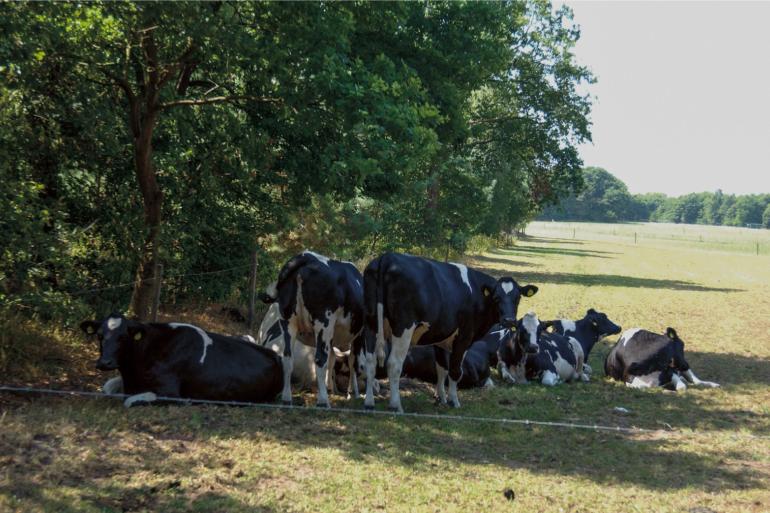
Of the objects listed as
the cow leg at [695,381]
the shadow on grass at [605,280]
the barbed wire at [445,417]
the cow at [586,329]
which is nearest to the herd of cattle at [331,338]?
the barbed wire at [445,417]

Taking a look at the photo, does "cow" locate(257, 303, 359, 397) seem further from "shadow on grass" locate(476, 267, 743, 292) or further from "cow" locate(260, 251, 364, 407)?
"shadow on grass" locate(476, 267, 743, 292)

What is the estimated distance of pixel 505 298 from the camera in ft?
35.2

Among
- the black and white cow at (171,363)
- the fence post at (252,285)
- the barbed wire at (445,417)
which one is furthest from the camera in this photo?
the fence post at (252,285)

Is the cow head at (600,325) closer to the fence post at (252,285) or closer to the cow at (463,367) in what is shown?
the cow at (463,367)

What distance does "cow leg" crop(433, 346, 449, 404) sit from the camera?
412 inches

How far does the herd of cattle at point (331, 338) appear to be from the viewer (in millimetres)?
9016

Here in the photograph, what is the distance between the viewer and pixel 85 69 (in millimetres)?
11195

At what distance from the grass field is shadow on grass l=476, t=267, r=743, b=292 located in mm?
22814

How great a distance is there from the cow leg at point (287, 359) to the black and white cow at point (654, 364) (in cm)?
625

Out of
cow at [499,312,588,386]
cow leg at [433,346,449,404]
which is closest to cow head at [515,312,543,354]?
cow at [499,312,588,386]

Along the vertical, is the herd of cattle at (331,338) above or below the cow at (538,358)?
above

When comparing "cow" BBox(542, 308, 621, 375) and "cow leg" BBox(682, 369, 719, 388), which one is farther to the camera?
"cow" BBox(542, 308, 621, 375)

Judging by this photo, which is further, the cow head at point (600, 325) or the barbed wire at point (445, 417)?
the cow head at point (600, 325)

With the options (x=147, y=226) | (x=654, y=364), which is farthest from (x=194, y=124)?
(x=654, y=364)
